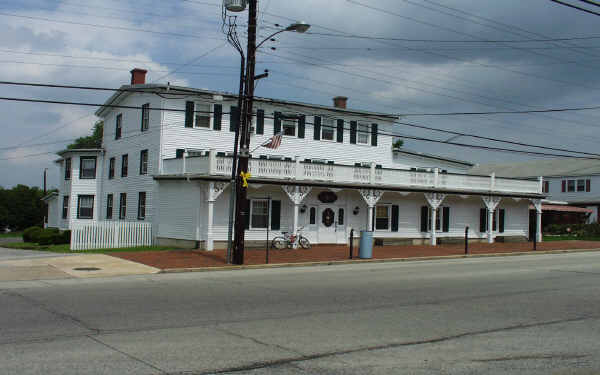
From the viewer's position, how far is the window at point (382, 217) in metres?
33.8

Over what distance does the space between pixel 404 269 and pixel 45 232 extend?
21251 mm

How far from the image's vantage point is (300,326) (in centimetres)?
947

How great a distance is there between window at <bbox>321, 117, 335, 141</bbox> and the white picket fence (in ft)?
40.2

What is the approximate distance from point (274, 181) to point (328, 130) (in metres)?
9.34

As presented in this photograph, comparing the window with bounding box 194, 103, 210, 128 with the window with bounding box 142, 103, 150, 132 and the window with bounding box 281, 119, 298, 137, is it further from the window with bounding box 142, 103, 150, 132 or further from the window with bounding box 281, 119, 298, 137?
the window with bounding box 281, 119, 298, 137

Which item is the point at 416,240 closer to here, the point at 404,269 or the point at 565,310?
the point at 404,269

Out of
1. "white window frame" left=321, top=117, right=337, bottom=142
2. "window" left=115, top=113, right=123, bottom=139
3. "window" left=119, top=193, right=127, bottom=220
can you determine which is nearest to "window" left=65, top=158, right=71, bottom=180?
"window" left=115, top=113, right=123, bottom=139

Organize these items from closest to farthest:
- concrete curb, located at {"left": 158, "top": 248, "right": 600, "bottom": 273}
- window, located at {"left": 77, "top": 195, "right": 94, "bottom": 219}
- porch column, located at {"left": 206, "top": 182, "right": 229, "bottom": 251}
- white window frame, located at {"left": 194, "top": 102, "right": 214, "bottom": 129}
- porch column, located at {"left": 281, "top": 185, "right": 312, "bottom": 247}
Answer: concrete curb, located at {"left": 158, "top": 248, "right": 600, "bottom": 273}, porch column, located at {"left": 206, "top": 182, "right": 229, "bottom": 251}, porch column, located at {"left": 281, "top": 185, "right": 312, "bottom": 247}, white window frame, located at {"left": 194, "top": 102, "right": 214, "bottom": 129}, window, located at {"left": 77, "top": 195, "right": 94, "bottom": 219}

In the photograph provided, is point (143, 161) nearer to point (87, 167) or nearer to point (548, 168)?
point (87, 167)

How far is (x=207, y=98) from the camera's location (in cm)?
3192

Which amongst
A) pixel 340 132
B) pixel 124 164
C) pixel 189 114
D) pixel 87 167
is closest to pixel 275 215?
pixel 189 114

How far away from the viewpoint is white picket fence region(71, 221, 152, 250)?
27172mm

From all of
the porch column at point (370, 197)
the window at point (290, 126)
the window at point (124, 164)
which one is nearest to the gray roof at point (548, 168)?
the porch column at point (370, 197)

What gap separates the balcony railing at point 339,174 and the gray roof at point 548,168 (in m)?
25.8
